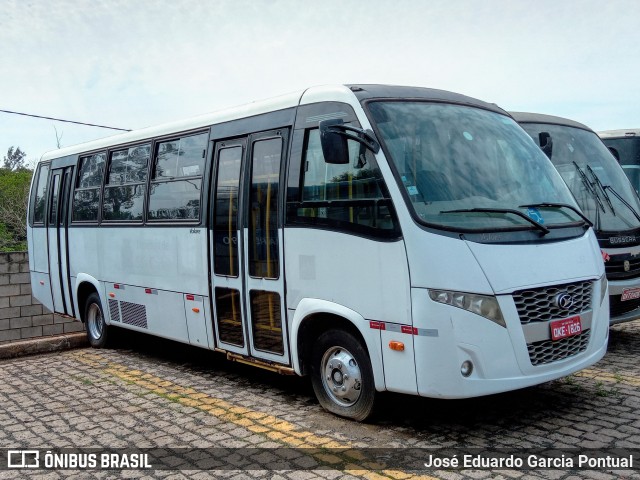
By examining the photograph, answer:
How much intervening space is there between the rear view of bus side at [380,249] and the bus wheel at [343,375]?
0.01 m

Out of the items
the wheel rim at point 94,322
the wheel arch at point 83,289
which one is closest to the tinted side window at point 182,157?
the wheel arch at point 83,289

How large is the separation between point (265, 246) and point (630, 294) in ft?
15.0

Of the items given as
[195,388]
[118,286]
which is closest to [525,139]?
[195,388]

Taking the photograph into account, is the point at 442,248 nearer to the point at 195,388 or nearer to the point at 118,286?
the point at 195,388

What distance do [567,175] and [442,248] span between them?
5075 mm

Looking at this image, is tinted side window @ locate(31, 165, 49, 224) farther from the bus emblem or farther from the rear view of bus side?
the bus emblem

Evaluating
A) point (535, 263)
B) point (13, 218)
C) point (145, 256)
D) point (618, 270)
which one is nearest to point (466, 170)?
point (535, 263)

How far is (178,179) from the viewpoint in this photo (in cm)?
834

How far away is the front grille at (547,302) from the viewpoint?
5367 millimetres

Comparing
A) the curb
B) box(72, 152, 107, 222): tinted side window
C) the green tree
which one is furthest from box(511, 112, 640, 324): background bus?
the green tree

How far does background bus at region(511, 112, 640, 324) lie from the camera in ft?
27.9

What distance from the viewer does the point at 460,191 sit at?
18.5 ft

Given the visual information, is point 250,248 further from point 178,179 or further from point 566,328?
point 566,328

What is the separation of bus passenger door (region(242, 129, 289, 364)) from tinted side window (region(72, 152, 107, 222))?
393 centimetres
